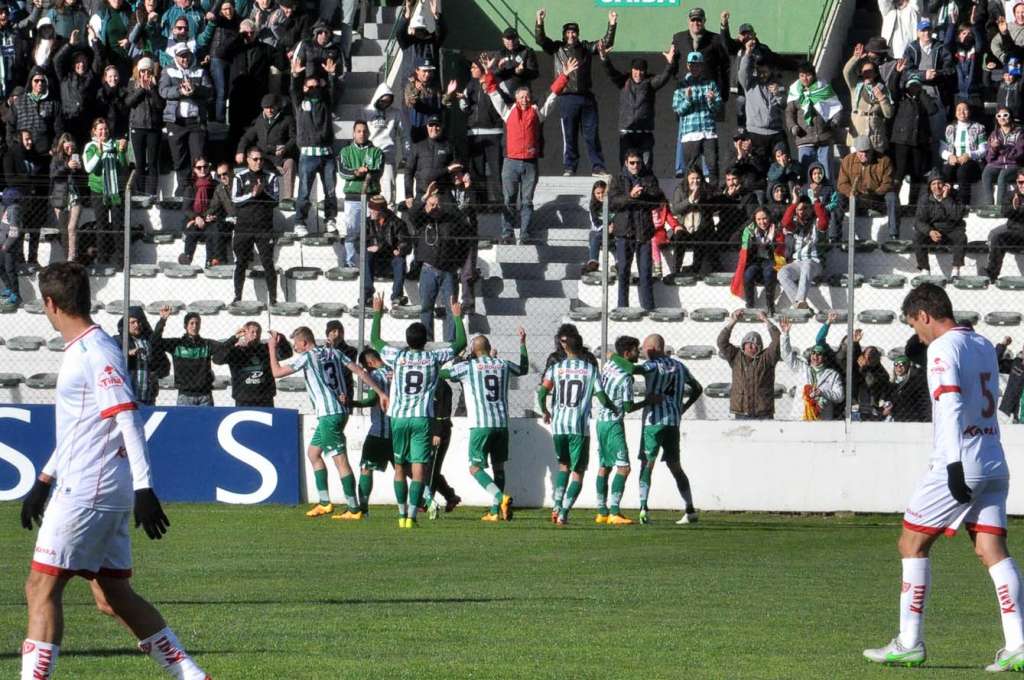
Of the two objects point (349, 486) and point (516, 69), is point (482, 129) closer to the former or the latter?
point (516, 69)

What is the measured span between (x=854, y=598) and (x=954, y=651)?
2557 mm

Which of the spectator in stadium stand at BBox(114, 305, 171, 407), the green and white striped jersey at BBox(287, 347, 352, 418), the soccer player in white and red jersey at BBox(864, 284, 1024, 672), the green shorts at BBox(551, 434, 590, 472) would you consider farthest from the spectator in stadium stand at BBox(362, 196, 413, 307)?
the soccer player in white and red jersey at BBox(864, 284, 1024, 672)

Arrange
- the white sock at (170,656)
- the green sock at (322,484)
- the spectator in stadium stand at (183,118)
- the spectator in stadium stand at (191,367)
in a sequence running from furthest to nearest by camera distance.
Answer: the spectator in stadium stand at (183,118), the spectator in stadium stand at (191,367), the green sock at (322,484), the white sock at (170,656)

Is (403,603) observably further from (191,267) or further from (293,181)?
(293,181)

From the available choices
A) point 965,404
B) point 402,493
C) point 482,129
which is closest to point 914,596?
point 965,404

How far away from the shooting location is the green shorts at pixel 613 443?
1928 cm

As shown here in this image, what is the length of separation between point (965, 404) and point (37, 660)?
15.8 feet

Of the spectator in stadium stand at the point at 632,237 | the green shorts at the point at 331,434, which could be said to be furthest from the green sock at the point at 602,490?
the spectator in stadium stand at the point at 632,237

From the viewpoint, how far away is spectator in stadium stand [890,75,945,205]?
24734 mm

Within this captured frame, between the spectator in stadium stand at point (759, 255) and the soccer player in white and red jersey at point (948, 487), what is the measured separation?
43.6 ft

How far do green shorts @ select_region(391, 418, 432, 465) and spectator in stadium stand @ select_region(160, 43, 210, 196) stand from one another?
332 inches

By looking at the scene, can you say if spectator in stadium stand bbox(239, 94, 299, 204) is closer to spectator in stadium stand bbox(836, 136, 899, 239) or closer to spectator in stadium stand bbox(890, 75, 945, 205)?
spectator in stadium stand bbox(836, 136, 899, 239)

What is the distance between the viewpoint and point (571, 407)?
19203mm

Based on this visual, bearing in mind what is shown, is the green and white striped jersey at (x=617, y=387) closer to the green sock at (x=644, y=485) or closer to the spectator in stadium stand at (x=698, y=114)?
the green sock at (x=644, y=485)
